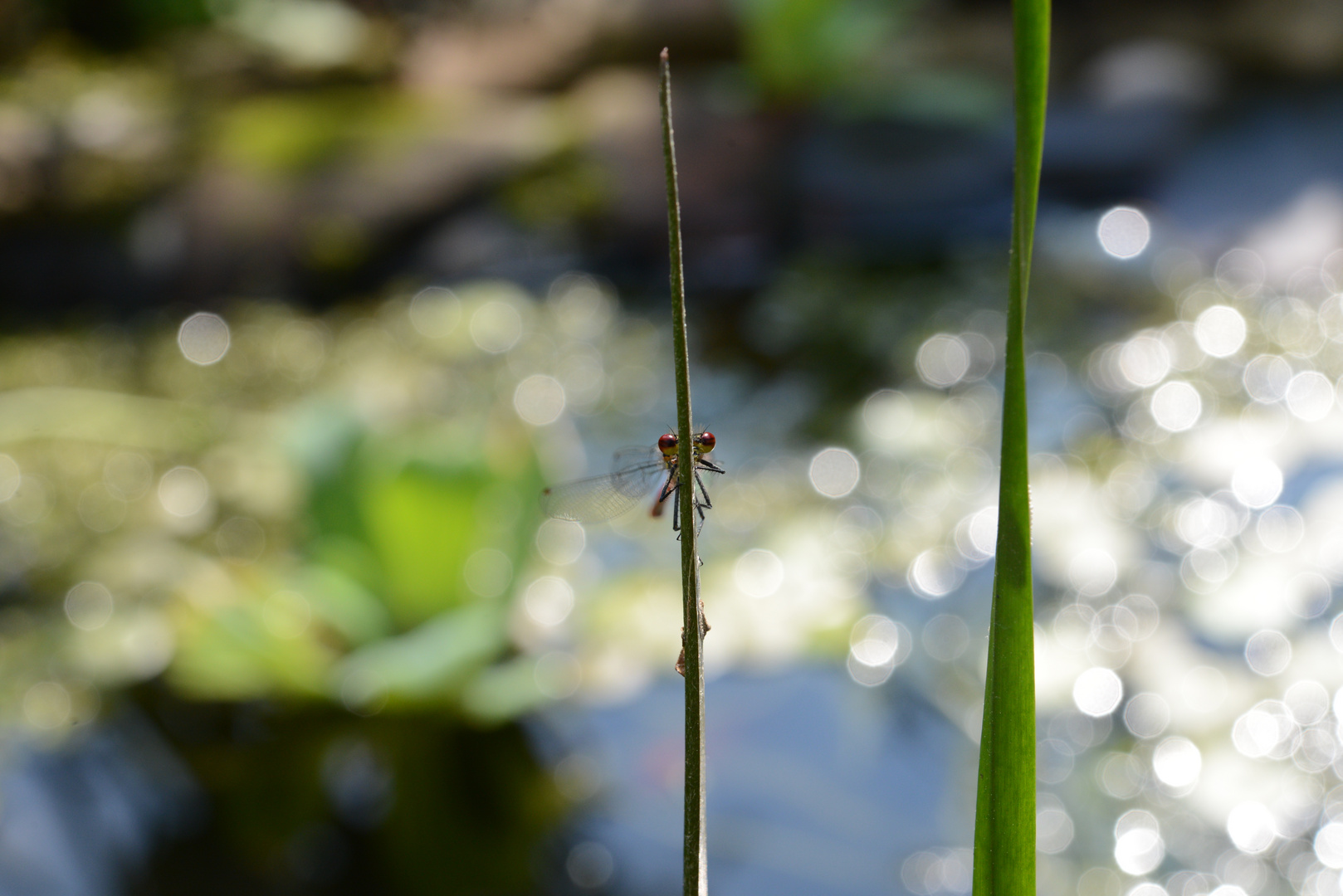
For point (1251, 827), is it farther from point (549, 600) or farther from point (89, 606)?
point (89, 606)

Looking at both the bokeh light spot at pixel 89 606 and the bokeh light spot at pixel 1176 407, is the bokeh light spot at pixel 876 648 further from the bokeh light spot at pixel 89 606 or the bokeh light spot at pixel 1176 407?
the bokeh light spot at pixel 89 606

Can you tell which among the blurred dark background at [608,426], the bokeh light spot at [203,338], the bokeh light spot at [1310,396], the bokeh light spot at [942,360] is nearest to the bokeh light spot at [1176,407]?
the blurred dark background at [608,426]

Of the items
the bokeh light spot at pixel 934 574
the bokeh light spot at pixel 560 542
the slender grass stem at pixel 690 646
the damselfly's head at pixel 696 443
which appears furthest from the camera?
the bokeh light spot at pixel 560 542

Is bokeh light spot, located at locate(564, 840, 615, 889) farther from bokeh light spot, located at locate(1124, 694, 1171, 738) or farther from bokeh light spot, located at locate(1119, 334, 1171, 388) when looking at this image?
bokeh light spot, located at locate(1119, 334, 1171, 388)

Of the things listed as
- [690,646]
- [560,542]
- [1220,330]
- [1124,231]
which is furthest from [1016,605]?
[1124,231]

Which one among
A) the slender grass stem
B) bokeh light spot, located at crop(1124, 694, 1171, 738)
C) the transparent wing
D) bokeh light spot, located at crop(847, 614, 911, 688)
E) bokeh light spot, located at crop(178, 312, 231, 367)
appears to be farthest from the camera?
bokeh light spot, located at crop(178, 312, 231, 367)

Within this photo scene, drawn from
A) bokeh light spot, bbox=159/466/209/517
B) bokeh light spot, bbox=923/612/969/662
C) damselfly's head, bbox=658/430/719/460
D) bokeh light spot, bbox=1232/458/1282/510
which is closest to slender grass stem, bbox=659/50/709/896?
damselfly's head, bbox=658/430/719/460
